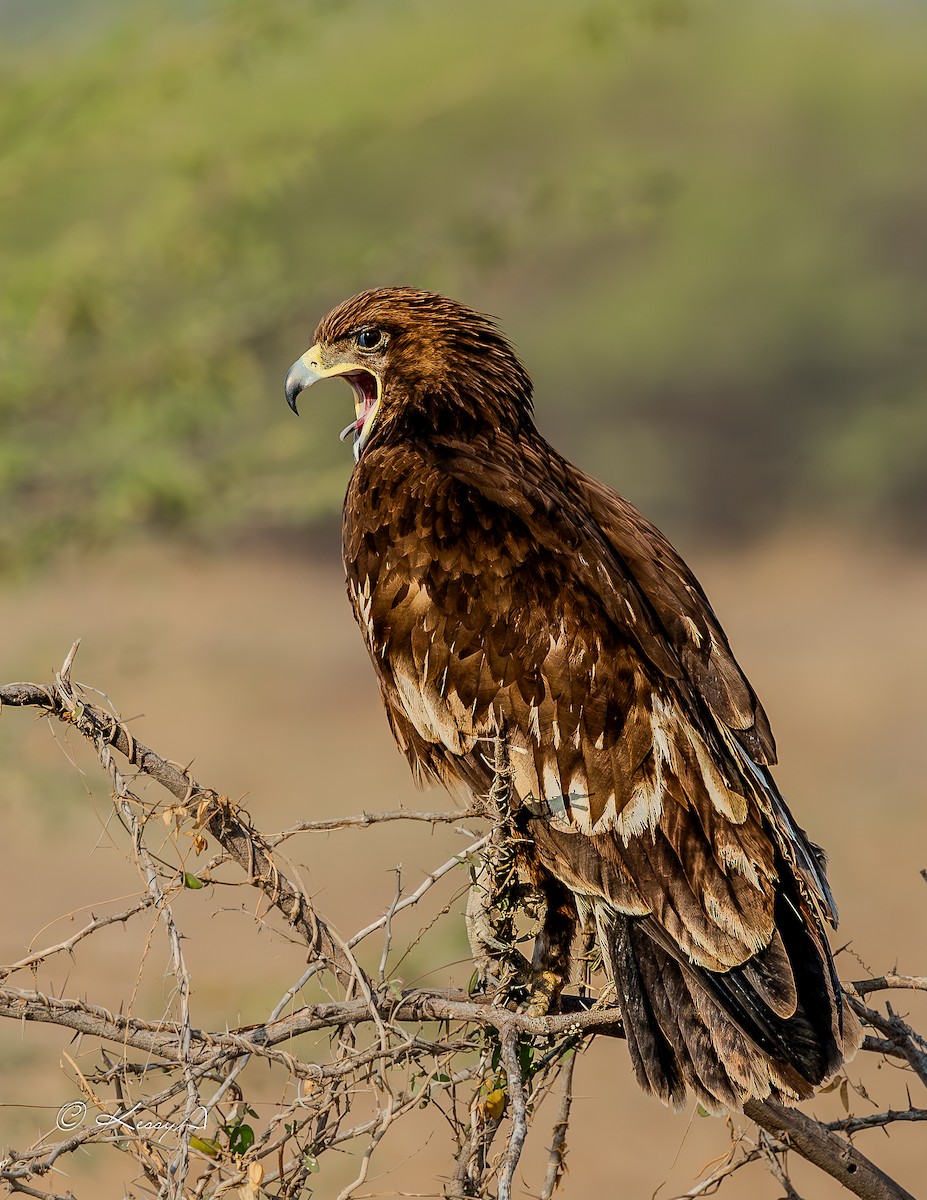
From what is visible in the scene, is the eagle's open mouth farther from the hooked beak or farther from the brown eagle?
the brown eagle

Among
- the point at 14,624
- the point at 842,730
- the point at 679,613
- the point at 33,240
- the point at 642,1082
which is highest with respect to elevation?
the point at 33,240

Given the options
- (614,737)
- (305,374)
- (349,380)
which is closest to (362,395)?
(349,380)

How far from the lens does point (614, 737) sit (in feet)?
9.74

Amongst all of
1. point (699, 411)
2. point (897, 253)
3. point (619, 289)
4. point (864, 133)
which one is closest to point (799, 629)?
point (699, 411)

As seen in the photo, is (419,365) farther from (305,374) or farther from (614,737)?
(614,737)

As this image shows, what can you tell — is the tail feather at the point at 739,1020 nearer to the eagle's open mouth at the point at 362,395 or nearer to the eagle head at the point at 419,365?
the eagle head at the point at 419,365

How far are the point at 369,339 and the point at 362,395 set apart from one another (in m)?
0.21

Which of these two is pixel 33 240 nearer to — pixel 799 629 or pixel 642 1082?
pixel 799 629

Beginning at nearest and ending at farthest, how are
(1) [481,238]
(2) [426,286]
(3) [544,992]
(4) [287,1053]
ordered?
1. (4) [287,1053]
2. (3) [544,992]
3. (2) [426,286]
4. (1) [481,238]

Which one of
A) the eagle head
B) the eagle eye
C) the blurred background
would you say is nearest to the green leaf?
the eagle head

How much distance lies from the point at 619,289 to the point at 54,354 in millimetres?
7012

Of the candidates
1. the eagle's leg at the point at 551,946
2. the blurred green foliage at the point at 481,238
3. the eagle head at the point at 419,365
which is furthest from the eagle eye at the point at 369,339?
the blurred green foliage at the point at 481,238

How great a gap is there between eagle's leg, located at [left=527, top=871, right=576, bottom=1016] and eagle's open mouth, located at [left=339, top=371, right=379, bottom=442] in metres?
1.30

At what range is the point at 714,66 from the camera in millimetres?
15375
